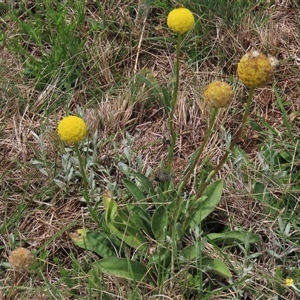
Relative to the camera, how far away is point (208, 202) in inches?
76.7

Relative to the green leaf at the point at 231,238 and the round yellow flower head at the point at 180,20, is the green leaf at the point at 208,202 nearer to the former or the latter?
the green leaf at the point at 231,238

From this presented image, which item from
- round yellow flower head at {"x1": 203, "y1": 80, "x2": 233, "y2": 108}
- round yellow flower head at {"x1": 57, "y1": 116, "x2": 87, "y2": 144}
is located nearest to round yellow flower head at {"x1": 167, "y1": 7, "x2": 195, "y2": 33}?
round yellow flower head at {"x1": 203, "y1": 80, "x2": 233, "y2": 108}

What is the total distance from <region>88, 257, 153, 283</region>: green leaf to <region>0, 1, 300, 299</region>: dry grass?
0.07 meters

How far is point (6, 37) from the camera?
264 centimetres

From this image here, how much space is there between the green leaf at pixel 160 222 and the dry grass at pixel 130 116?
216 mm

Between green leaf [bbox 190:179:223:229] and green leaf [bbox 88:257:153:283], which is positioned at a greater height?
green leaf [bbox 190:179:223:229]

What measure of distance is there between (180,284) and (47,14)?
5.05 feet

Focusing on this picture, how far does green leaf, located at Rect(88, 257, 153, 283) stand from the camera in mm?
1809

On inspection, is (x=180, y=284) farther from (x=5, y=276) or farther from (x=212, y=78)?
(x=212, y=78)

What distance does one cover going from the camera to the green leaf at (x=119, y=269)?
181 cm

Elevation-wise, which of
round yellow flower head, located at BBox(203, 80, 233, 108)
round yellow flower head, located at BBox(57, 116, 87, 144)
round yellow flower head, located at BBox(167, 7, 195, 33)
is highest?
round yellow flower head, located at BBox(167, 7, 195, 33)

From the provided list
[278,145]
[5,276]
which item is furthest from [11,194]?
[278,145]

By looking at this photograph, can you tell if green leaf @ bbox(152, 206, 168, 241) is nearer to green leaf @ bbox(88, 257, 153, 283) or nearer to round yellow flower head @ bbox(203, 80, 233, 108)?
green leaf @ bbox(88, 257, 153, 283)

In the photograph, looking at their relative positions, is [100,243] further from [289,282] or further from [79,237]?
[289,282]
